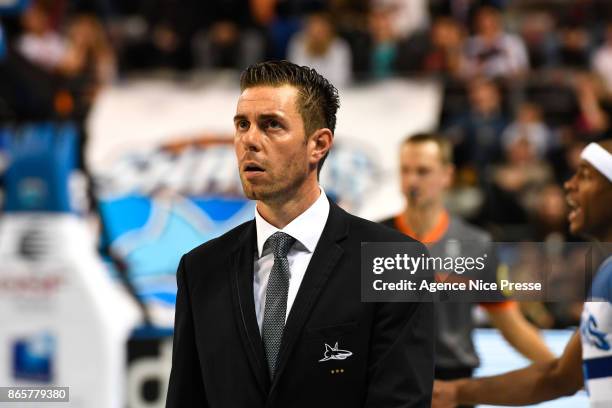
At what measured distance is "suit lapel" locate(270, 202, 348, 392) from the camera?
2629mm

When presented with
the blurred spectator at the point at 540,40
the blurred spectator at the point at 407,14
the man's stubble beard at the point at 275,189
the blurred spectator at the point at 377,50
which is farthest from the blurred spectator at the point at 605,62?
the man's stubble beard at the point at 275,189

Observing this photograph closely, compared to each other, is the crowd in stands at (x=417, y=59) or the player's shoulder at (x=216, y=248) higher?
the crowd in stands at (x=417, y=59)

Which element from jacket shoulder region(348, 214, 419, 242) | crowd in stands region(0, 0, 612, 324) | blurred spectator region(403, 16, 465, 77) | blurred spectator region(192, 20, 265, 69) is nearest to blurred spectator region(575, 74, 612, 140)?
crowd in stands region(0, 0, 612, 324)

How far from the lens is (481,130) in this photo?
443 inches

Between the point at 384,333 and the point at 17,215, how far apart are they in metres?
4.31

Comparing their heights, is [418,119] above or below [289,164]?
above

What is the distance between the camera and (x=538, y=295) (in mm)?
4230

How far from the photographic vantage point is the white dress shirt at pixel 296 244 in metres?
2.77

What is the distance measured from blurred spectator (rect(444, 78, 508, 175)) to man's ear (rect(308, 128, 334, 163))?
332 inches

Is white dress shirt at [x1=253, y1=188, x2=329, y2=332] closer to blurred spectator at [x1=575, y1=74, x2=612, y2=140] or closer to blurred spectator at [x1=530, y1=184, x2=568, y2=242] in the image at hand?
blurred spectator at [x1=530, y1=184, x2=568, y2=242]

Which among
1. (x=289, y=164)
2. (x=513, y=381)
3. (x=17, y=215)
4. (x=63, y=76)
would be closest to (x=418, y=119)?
(x=63, y=76)

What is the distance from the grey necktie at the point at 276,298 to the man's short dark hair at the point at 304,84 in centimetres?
31

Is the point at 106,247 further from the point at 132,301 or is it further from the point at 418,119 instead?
the point at 418,119

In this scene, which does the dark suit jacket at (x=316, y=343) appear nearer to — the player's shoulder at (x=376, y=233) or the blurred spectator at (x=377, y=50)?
the player's shoulder at (x=376, y=233)
